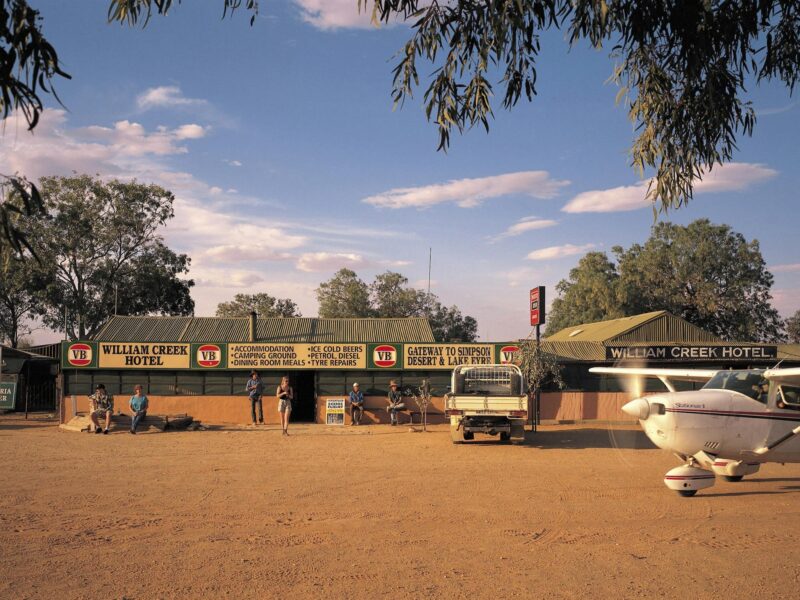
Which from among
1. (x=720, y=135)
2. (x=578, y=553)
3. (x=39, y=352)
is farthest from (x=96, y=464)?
(x=39, y=352)

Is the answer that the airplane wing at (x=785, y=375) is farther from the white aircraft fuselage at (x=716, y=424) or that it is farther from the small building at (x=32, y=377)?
the small building at (x=32, y=377)

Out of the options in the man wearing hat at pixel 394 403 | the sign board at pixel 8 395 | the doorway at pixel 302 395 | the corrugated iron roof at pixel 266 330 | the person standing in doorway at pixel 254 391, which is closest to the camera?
the man wearing hat at pixel 394 403

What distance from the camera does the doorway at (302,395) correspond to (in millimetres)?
25609

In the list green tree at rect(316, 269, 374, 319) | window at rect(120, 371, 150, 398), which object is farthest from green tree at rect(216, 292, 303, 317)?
window at rect(120, 371, 150, 398)

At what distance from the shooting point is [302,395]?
86.7 feet

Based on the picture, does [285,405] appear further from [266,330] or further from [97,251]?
[97,251]

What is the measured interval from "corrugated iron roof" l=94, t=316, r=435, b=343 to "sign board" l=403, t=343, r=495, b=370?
494cm

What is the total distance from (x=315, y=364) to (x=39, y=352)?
20.6 m

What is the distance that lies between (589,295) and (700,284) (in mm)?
8304

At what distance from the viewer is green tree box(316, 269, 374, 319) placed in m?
54.1

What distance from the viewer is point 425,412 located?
2147 centimetres

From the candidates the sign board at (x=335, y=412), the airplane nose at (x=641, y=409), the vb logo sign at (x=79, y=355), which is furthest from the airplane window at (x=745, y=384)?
the vb logo sign at (x=79, y=355)

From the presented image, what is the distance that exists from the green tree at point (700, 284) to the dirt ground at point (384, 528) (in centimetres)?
3898

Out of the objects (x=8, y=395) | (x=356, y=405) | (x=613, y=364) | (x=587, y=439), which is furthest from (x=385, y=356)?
(x=8, y=395)
